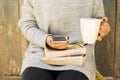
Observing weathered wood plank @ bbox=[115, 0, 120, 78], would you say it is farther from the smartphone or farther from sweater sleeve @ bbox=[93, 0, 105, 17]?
the smartphone

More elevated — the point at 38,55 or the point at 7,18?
the point at 7,18

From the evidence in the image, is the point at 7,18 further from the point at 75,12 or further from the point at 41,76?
the point at 41,76

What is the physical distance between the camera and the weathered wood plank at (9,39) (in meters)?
2.61

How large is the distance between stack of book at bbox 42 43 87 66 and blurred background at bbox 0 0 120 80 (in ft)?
2.50

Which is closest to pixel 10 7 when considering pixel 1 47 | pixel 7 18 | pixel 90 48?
pixel 7 18

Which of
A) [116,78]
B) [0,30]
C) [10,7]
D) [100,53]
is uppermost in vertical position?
[10,7]

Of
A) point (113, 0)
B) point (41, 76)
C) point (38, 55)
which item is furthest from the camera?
point (113, 0)

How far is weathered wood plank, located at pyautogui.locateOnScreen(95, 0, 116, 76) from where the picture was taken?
2.54 meters

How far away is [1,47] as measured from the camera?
2.68 meters

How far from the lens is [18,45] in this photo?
2.67 metres

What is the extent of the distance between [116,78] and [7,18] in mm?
954

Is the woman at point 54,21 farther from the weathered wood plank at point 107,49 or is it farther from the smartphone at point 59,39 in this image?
the weathered wood plank at point 107,49

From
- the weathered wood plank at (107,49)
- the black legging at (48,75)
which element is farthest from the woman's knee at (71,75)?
the weathered wood plank at (107,49)

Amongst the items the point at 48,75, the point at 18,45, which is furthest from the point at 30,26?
the point at 18,45
